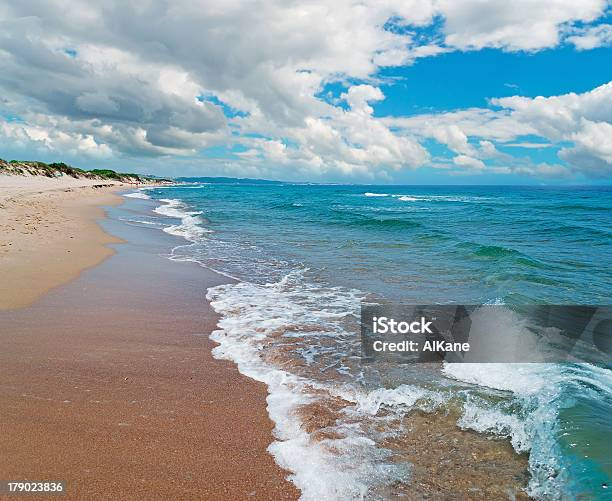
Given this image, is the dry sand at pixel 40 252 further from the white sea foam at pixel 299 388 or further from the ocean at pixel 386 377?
the white sea foam at pixel 299 388

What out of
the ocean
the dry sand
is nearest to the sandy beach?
the dry sand

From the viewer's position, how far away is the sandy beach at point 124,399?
3357 millimetres

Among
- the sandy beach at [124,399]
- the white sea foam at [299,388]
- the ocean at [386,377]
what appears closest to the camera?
the sandy beach at [124,399]

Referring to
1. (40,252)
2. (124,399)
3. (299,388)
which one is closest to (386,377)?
(299,388)

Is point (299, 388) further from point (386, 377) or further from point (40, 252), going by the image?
point (40, 252)

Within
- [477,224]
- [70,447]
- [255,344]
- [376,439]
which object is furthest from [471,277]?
[477,224]

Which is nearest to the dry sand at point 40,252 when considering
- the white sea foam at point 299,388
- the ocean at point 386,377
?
the ocean at point 386,377

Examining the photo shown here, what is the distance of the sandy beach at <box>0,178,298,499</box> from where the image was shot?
11.0 feet

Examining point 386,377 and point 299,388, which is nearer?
point 299,388

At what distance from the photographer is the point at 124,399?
14.9ft

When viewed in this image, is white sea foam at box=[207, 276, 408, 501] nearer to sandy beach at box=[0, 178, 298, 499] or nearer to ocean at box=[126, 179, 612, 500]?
ocean at box=[126, 179, 612, 500]

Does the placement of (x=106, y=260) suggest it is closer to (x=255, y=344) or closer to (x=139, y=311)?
(x=139, y=311)

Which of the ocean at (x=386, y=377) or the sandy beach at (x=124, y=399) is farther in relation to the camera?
the ocean at (x=386, y=377)

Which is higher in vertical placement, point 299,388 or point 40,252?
point 40,252
